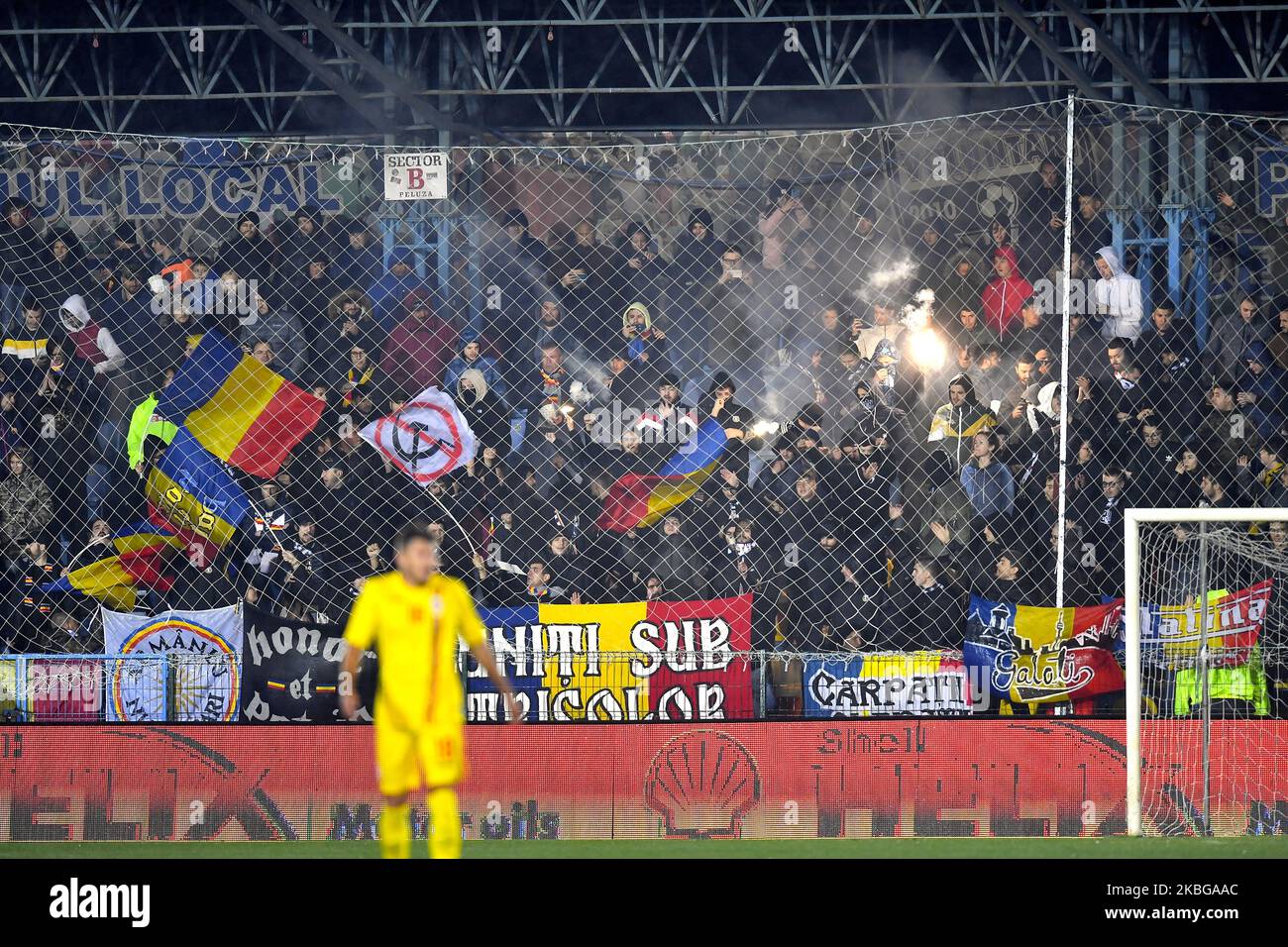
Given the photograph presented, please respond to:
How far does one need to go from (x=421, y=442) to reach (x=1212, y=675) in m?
6.03

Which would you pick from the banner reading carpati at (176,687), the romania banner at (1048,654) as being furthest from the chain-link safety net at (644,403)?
the banner reading carpati at (176,687)

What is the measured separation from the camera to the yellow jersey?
20.7 feet

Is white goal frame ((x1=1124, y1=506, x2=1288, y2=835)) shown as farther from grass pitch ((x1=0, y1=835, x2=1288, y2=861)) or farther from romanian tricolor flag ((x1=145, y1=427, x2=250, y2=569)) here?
romanian tricolor flag ((x1=145, y1=427, x2=250, y2=569))

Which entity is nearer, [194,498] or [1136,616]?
[1136,616]

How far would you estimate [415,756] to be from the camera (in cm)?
635

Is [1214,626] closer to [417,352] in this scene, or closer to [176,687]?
[417,352]

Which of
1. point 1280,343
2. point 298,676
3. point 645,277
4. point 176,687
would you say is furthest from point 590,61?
point 176,687

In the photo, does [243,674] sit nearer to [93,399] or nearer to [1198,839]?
[93,399]

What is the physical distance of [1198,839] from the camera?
9.02 metres

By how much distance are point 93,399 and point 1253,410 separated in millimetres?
9227

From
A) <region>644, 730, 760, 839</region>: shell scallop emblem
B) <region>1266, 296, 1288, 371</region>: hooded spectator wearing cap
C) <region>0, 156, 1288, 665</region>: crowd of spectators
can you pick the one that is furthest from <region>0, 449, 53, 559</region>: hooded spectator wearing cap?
<region>1266, 296, 1288, 371</region>: hooded spectator wearing cap

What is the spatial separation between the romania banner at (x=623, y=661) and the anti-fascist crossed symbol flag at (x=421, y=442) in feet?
4.64

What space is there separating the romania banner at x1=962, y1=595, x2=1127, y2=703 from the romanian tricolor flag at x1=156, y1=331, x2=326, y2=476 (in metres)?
5.51
